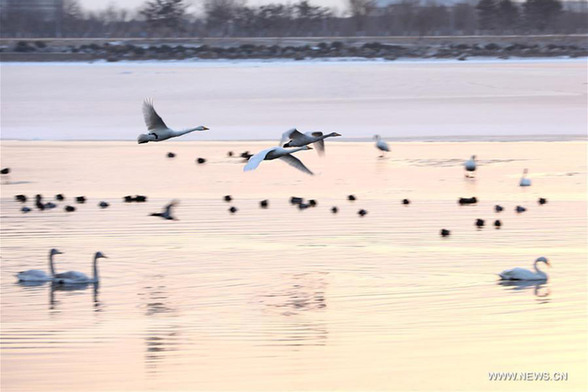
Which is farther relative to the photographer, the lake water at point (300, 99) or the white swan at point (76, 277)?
the lake water at point (300, 99)

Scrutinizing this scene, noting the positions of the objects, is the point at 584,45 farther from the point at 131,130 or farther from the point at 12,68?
the point at 131,130

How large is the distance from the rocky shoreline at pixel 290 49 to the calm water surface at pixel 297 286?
28002mm

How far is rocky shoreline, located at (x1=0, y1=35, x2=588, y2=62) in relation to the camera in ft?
159

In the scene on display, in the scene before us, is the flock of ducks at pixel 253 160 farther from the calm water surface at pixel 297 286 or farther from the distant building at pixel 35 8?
the distant building at pixel 35 8

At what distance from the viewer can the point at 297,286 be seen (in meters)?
11.7

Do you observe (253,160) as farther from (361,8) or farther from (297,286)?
(361,8)

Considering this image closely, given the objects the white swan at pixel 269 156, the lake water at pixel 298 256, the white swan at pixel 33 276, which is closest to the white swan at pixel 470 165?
the lake water at pixel 298 256

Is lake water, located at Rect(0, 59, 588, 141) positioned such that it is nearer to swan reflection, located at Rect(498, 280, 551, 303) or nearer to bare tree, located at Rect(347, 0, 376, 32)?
swan reflection, located at Rect(498, 280, 551, 303)

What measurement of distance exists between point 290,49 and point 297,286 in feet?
131

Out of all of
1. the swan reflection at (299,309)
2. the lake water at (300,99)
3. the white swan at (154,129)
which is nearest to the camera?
the swan reflection at (299,309)

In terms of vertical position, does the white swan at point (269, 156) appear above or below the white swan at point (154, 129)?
below

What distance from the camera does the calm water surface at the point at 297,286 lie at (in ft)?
30.0

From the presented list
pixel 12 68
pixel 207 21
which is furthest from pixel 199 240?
pixel 207 21

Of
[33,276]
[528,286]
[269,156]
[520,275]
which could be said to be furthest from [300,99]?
[528,286]
